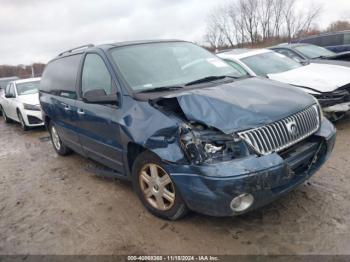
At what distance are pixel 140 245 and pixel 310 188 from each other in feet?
6.66

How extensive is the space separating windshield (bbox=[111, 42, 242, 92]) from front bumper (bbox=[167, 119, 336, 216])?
3.72 ft

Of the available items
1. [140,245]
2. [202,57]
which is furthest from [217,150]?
[202,57]

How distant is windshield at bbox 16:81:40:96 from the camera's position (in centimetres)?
998

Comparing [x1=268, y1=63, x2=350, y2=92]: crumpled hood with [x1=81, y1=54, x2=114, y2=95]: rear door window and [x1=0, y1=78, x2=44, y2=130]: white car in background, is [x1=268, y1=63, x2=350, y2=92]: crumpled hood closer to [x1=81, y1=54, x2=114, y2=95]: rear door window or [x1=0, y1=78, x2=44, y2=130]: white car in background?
[x1=81, y1=54, x2=114, y2=95]: rear door window

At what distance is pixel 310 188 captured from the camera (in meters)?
3.80

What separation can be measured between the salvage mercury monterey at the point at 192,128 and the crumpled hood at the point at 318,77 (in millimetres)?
2196

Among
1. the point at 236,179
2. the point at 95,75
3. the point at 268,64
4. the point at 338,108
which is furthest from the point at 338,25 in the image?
the point at 236,179

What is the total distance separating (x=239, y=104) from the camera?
303 cm

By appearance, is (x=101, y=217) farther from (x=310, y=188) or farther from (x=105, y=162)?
(x=310, y=188)

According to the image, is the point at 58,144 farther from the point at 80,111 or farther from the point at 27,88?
the point at 27,88

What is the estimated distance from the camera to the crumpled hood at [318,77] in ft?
18.4

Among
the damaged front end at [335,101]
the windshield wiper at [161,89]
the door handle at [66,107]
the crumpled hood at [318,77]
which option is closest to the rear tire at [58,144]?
the door handle at [66,107]

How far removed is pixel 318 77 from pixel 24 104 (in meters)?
7.31

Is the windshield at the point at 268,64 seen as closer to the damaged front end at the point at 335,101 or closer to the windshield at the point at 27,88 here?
the damaged front end at the point at 335,101
